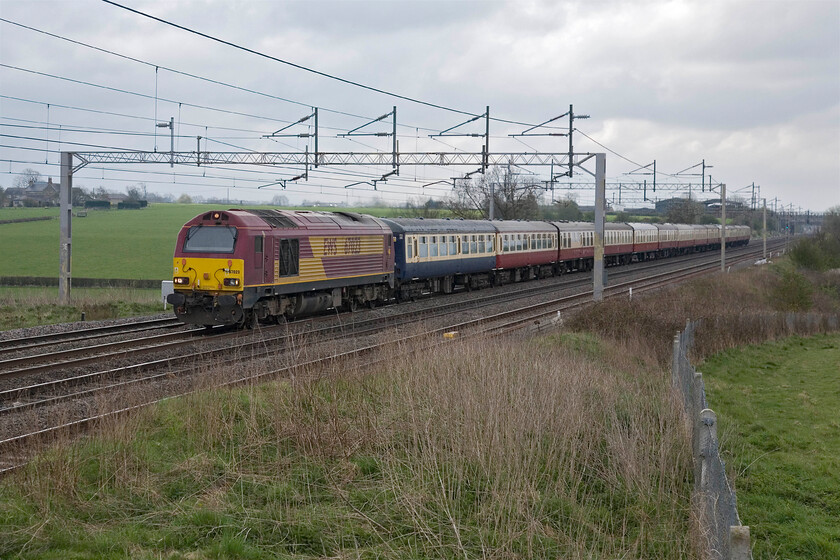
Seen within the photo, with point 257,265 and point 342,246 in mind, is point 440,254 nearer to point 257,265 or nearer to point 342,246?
point 342,246

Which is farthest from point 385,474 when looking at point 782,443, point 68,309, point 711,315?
point 711,315

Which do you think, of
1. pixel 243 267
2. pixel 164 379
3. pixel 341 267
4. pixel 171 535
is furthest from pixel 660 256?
pixel 171 535

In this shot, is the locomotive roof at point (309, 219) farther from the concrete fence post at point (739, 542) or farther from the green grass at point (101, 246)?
the green grass at point (101, 246)

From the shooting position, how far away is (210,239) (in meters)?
21.0

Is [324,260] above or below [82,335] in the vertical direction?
above

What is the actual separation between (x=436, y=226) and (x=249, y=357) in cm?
1694

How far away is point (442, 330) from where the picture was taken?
2202 cm

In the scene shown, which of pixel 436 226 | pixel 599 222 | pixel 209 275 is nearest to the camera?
pixel 209 275

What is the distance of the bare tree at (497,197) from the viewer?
61006 millimetres

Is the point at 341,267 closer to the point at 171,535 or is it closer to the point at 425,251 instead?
the point at 425,251

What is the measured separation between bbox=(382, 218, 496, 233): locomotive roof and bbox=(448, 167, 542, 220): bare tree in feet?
71.2

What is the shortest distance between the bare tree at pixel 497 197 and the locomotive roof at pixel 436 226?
21.7 metres

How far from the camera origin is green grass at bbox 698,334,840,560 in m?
10.2

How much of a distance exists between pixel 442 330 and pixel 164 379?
8.93m
